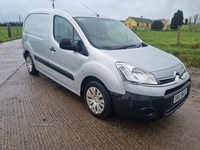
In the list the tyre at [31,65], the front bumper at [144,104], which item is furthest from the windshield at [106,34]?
the tyre at [31,65]

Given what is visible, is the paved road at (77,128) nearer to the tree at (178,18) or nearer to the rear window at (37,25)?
the rear window at (37,25)

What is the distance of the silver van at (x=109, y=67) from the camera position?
2473 millimetres

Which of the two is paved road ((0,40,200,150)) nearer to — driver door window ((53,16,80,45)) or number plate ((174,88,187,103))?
number plate ((174,88,187,103))

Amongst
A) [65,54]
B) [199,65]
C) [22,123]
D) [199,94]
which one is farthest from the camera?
[199,65]

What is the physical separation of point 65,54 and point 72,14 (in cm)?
83

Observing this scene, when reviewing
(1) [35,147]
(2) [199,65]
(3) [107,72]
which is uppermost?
(3) [107,72]

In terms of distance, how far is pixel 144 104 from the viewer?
2428 mm

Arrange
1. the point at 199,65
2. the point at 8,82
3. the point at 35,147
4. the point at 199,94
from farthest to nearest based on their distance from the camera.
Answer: the point at 199,65 → the point at 8,82 → the point at 199,94 → the point at 35,147

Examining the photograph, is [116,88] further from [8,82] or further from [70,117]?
[8,82]

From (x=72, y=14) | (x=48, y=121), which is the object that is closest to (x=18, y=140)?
(x=48, y=121)

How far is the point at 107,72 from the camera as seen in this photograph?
2.66m

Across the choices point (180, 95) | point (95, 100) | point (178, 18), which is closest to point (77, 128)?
point (95, 100)

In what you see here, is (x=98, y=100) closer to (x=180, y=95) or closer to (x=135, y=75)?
(x=135, y=75)

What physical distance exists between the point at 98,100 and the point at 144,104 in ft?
2.70
